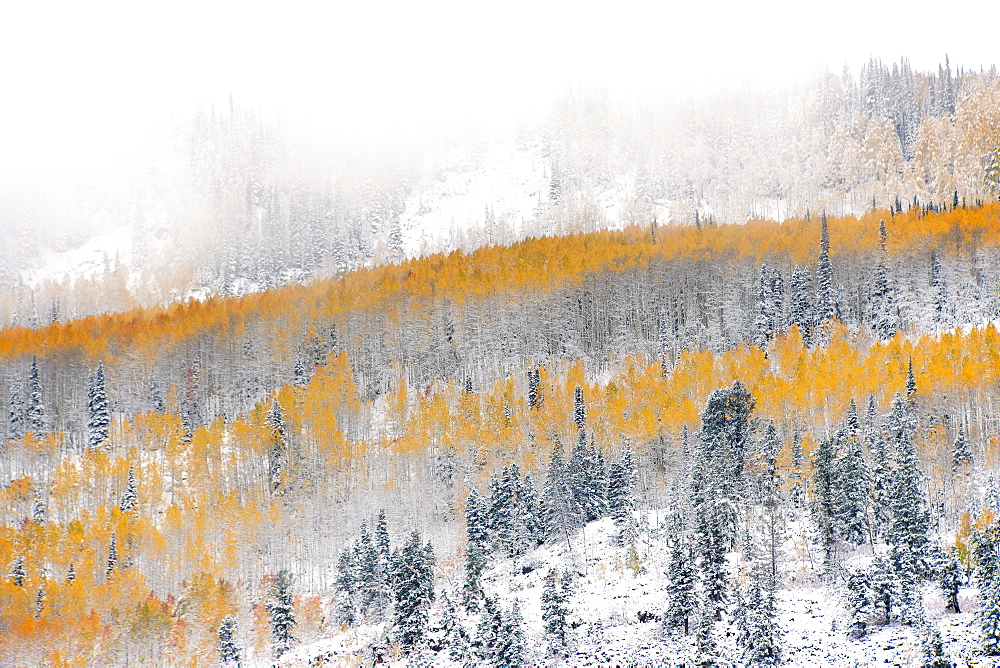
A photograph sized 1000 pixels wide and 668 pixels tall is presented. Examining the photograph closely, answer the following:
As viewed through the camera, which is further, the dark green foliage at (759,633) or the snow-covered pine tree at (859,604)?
the snow-covered pine tree at (859,604)

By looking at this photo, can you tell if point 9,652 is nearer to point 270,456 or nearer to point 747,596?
point 270,456

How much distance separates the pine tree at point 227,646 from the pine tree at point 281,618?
3157 mm

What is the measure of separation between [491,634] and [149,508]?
5488cm

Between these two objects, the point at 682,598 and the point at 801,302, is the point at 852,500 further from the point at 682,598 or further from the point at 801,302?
the point at 801,302

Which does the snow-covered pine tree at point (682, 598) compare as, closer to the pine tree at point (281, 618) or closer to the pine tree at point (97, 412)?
the pine tree at point (281, 618)

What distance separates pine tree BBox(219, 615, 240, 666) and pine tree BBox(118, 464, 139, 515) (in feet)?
91.0

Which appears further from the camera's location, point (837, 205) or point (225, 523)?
point (837, 205)

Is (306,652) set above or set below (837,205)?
below

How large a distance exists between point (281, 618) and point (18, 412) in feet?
213

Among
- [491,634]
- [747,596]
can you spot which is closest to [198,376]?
[491,634]

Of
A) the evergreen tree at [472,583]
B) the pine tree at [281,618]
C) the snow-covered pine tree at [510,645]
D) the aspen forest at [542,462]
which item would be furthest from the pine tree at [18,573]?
the snow-covered pine tree at [510,645]

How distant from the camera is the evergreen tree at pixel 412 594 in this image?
57.1m

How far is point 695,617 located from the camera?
50031 millimetres

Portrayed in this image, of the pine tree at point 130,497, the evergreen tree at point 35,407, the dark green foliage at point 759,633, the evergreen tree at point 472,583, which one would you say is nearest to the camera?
the dark green foliage at point 759,633
